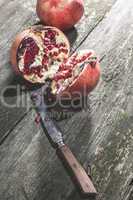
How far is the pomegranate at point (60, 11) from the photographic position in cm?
184

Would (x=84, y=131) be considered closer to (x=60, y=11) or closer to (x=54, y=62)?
(x=54, y=62)

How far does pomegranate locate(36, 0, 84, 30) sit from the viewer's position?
184cm

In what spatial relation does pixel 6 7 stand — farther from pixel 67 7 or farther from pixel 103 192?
pixel 103 192

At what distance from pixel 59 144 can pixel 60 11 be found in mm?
659

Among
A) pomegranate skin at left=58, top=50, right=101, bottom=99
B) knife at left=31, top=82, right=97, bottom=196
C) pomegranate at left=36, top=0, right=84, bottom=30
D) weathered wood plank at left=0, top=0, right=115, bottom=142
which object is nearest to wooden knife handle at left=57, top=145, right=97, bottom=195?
knife at left=31, top=82, right=97, bottom=196

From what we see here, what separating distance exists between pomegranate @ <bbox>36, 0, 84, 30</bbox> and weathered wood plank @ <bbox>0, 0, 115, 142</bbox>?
0.09 m

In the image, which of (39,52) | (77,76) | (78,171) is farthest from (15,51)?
(78,171)

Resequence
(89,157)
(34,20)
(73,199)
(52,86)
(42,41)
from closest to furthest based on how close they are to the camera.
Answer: (73,199)
(89,157)
(52,86)
(42,41)
(34,20)

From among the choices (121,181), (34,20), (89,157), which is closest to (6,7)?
(34,20)

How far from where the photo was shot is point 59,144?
4.99ft

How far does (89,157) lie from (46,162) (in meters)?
0.17

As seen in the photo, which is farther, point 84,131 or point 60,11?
point 60,11

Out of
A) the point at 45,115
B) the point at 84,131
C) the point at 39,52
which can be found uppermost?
the point at 39,52

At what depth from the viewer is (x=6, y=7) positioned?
6.72 ft
